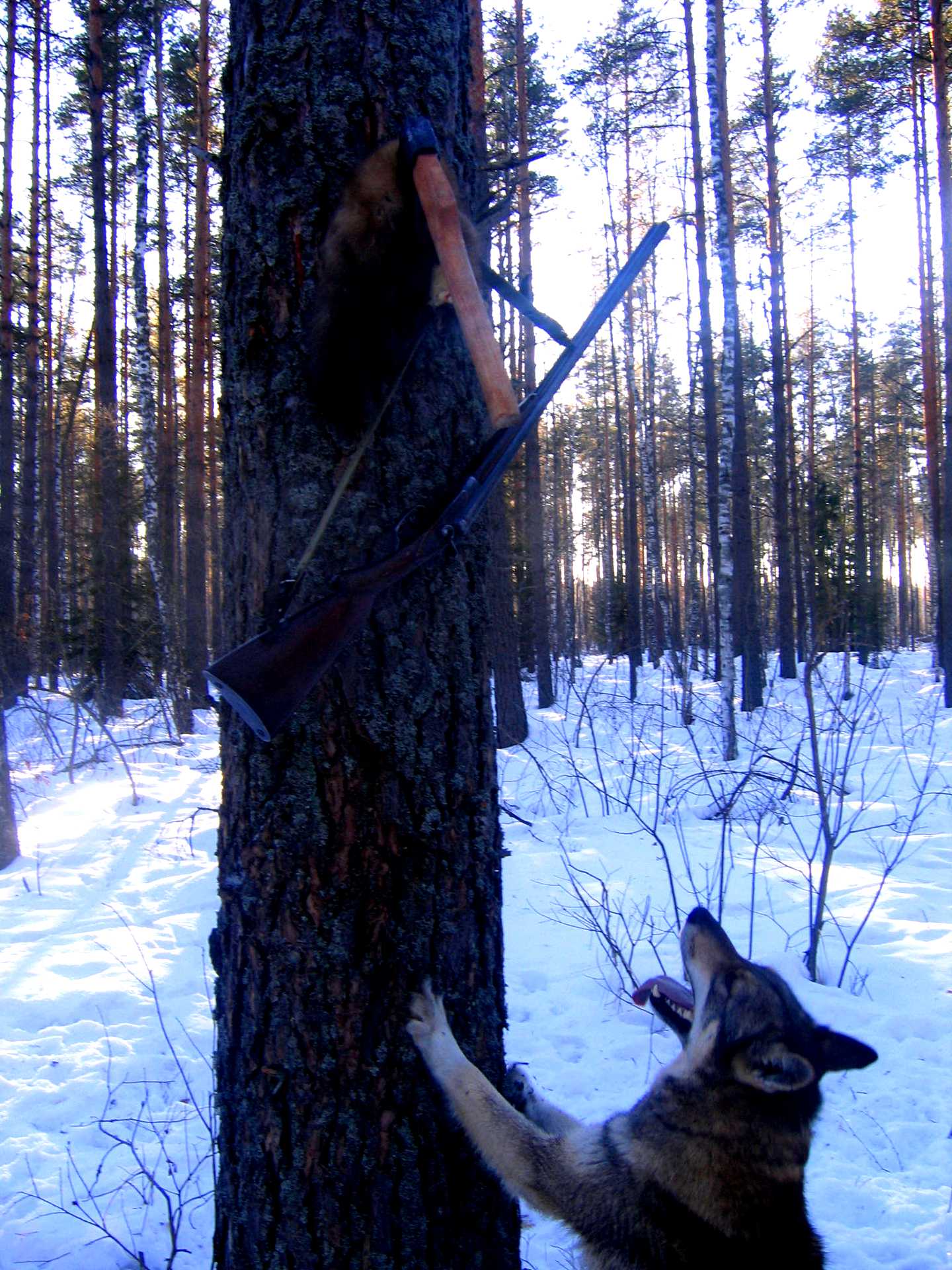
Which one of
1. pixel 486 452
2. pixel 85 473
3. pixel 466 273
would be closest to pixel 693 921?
pixel 486 452

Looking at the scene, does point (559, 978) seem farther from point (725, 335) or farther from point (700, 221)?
point (700, 221)

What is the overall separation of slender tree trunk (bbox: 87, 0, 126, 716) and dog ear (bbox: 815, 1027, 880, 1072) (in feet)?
44.1

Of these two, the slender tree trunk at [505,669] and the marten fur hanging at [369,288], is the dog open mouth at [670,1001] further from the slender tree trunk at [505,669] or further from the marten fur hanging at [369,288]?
the slender tree trunk at [505,669]

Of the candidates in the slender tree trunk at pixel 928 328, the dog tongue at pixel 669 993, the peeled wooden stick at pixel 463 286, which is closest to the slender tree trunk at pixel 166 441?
the dog tongue at pixel 669 993

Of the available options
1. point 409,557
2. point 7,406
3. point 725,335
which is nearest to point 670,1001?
point 409,557

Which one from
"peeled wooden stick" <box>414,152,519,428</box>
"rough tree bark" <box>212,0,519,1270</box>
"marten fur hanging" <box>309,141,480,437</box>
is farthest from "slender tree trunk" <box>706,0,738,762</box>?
"peeled wooden stick" <box>414,152,519,428</box>

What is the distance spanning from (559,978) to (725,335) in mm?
11247

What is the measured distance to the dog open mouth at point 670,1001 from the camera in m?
2.50

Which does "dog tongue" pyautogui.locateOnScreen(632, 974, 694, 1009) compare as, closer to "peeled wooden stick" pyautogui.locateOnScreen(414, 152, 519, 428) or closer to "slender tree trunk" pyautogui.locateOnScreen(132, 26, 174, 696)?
"peeled wooden stick" pyautogui.locateOnScreen(414, 152, 519, 428)

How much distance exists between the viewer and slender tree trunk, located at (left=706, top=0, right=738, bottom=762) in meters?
12.7

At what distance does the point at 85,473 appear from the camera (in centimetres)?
1956

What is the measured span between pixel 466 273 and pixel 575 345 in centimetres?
45

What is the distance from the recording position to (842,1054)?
7.30 feet

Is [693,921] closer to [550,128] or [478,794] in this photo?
[478,794]
